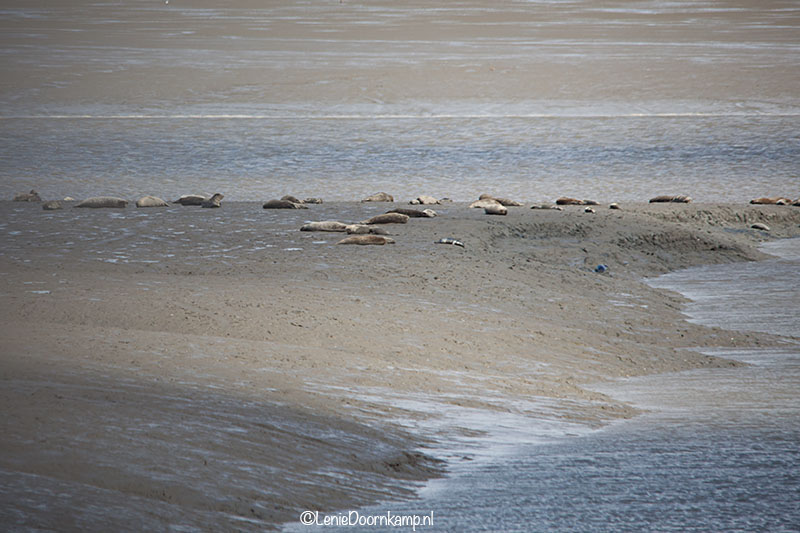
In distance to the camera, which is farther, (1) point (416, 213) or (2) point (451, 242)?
(1) point (416, 213)

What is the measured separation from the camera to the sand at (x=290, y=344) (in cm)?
315

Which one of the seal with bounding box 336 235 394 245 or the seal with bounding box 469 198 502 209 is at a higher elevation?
the seal with bounding box 336 235 394 245

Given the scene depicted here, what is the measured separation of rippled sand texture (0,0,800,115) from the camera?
16.5 meters

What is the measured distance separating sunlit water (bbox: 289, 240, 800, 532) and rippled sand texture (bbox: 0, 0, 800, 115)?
452 inches

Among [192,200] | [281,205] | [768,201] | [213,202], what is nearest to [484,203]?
[281,205]

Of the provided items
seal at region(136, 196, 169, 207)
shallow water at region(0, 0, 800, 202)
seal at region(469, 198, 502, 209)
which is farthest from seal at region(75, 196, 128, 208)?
seal at region(469, 198, 502, 209)

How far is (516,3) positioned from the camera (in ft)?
111

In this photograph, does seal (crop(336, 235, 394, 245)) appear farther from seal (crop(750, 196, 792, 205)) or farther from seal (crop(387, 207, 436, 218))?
seal (crop(750, 196, 792, 205))

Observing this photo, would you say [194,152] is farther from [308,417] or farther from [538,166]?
[308,417]

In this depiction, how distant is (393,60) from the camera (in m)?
19.8

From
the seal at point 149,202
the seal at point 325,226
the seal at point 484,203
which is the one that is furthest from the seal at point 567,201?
the seal at point 149,202

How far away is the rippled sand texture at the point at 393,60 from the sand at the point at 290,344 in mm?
7980

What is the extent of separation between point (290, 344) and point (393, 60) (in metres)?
15.5

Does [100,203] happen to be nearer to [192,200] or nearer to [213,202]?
[192,200]
